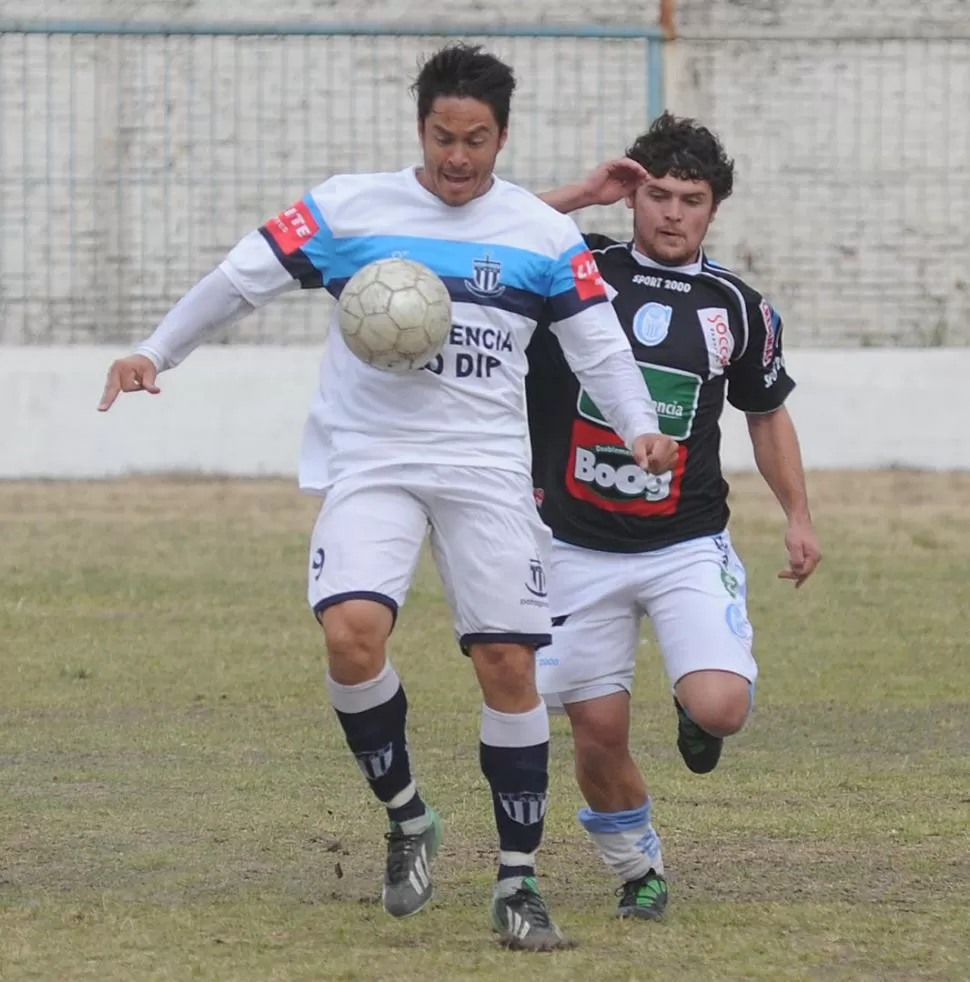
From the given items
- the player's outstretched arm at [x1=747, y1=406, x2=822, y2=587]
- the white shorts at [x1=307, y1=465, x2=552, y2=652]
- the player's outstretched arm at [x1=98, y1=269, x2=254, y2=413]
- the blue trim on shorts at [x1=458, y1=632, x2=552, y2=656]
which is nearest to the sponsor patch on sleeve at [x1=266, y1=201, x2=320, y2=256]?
the player's outstretched arm at [x1=98, y1=269, x2=254, y2=413]

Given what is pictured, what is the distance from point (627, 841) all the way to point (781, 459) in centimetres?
116

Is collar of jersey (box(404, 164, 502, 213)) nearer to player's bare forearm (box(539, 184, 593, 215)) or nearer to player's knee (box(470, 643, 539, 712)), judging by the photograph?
player's bare forearm (box(539, 184, 593, 215))

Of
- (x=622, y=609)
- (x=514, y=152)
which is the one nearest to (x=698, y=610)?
(x=622, y=609)

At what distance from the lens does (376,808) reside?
664cm

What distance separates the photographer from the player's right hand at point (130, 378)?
5.04 meters

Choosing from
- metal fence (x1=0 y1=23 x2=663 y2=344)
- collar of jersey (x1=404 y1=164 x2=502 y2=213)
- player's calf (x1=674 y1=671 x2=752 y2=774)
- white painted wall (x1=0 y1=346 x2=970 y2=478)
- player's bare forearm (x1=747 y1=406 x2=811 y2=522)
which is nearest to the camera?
collar of jersey (x1=404 y1=164 x2=502 y2=213)

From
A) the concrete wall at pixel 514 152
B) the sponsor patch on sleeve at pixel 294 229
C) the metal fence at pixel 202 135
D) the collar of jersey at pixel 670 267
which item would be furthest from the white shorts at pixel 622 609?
the metal fence at pixel 202 135

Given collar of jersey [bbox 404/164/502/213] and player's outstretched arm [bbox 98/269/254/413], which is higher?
collar of jersey [bbox 404/164/502/213]

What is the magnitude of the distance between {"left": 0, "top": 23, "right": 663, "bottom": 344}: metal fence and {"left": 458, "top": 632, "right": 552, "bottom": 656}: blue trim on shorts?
1125 centimetres

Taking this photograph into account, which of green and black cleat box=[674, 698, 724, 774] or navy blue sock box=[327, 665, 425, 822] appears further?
green and black cleat box=[674, 698, 724, 774]

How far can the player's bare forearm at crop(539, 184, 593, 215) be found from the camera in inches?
224

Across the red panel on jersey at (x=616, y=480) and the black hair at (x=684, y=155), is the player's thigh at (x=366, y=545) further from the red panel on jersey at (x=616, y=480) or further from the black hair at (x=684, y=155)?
the black hair at (x=684, y=155)

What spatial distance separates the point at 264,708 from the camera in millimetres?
8461

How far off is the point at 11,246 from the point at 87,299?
2.23 ft
